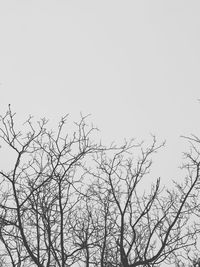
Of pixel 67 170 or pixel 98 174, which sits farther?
pixel 98 174

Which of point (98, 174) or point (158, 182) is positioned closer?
point (158, 182)

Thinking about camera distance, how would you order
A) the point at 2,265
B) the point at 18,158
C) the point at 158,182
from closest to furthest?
the point at 18,158 → the point at 158,182 → the point at 2,265

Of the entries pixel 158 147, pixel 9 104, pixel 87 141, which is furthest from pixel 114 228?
pixel 9 104

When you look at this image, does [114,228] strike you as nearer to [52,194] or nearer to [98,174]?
[98,174]

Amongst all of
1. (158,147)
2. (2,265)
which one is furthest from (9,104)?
(2,265)

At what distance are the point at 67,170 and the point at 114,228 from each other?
2.44 metres

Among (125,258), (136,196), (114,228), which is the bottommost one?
(125,258)

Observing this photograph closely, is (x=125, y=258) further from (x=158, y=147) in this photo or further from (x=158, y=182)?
(x=158, y=147)

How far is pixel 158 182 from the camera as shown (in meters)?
6.85

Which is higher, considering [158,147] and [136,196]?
[158,147]

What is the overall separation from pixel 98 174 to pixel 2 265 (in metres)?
6.13

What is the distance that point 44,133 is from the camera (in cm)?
664

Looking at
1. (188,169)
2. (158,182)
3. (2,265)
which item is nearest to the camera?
(158,182)

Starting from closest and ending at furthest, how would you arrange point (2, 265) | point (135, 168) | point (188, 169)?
1. point (188, 169)
2. point (135, 168)
3. point (2, 265)
